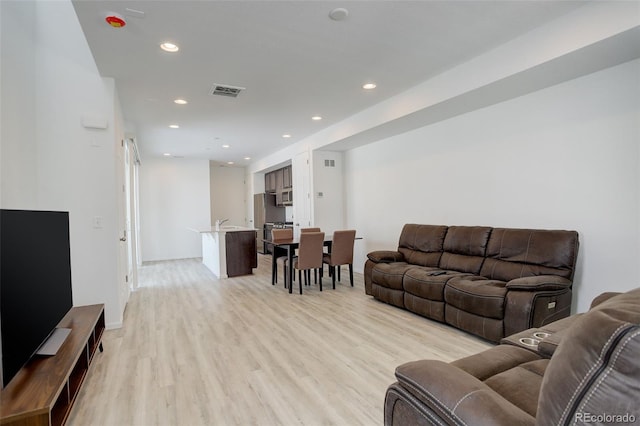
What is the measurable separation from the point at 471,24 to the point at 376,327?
9.55 feet

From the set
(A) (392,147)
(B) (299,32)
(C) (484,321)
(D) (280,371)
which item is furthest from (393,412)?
(A) (392,147)

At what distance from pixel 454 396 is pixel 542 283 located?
2.17 metres

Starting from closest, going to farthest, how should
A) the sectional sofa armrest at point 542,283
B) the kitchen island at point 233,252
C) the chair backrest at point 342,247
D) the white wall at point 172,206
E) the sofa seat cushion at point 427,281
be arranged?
the sectional sofa armrest at point 542,283 → the sofa seat cushion at point 427,281 → the chair backrest at point 342,247 → the kitchen island at point 233,252 → the white wall at point 172,206

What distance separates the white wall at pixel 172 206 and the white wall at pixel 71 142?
16.7ft

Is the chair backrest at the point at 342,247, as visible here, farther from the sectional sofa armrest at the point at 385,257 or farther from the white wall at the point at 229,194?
the white wall at the point at 229,194

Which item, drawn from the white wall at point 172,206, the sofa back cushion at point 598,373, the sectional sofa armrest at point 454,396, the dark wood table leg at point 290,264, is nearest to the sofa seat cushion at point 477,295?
the sectional sofa armrest at point 454,396

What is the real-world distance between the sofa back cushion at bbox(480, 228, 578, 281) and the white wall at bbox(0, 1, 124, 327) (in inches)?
162

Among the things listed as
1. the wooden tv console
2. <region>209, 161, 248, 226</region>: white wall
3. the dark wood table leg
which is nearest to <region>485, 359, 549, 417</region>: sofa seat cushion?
the wooden tv console

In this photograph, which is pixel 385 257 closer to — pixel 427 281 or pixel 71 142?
pixel 427 281

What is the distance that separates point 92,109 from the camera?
11.1 feet

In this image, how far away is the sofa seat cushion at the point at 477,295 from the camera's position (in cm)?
281

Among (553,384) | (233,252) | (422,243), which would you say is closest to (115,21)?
(553,384)

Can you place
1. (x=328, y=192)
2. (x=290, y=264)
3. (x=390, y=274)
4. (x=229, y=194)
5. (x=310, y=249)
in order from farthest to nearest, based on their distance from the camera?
1. (x=229, y=194)
2. (x=328, y=192)
3. (x=290, y=264)
4. (x=310, y=249)
5. (x=390, y=274)

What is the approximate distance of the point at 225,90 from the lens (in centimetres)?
385
